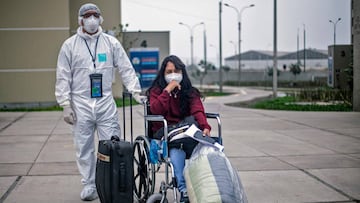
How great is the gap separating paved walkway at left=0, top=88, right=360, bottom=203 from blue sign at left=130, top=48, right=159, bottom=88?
1935cm

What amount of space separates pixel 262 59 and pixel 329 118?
8440 cm

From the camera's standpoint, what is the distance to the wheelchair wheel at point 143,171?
17.4 ft

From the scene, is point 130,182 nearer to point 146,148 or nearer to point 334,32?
point 146,148

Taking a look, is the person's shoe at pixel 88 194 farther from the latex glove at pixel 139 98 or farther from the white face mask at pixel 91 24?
the white face mask at pixel 91 24

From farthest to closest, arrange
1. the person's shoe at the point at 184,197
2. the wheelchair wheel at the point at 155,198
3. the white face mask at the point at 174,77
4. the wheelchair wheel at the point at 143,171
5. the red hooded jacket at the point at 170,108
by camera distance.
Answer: the white face mask at the point at 174,77
the red hooded jacket at the point at 170,108
the wheelchair wheel at the point at 143,171
the wheelchair wheel at the point at 155,198
the person's shoe at the point at 184,197

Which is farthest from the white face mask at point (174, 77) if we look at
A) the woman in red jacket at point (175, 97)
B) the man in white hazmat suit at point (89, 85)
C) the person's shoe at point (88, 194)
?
the person's shoe at point (88, 194)

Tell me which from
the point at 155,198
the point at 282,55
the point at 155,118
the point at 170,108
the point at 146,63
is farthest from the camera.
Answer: the point at 282,55

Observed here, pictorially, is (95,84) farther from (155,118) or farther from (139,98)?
(155,118)

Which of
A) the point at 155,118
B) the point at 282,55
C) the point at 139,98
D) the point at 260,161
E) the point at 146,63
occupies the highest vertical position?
the point at 282,55

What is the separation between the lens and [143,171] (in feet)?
18.4

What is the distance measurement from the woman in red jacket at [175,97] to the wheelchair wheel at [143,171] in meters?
0.23

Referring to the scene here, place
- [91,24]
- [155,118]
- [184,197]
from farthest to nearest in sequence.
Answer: [91,24] → [155,118] → [184,197]

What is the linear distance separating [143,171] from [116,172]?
55 cm

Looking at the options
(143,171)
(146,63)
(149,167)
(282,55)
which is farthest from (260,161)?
(282,55)
